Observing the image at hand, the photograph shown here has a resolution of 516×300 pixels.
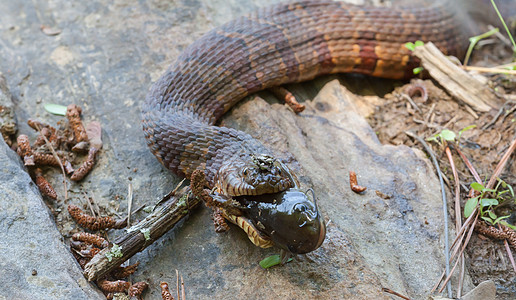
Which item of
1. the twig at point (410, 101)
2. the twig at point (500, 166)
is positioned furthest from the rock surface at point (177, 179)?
the twig at point (410, 101)

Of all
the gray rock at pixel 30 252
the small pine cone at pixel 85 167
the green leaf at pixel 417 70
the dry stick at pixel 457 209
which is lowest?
the small pine cone at pixel 85 167

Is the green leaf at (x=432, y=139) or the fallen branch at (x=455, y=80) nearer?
the green leaf at (x=432, y=139)

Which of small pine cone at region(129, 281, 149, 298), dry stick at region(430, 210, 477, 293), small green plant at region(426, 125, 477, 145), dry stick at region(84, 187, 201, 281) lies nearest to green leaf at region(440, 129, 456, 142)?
small green plant at region(426, 125, 477, 145)

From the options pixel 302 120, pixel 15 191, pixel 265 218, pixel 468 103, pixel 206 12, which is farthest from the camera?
pixel 206 12

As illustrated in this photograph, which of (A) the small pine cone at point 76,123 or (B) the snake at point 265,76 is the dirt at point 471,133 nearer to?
(B) the snake at point 265,76

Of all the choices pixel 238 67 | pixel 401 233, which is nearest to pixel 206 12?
pixel 238 67

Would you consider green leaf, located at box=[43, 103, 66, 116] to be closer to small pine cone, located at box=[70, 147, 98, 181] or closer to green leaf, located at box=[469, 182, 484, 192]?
small pine cone, located at box=[70, 147, 98, 181]

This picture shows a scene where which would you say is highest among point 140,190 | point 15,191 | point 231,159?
point 231,159

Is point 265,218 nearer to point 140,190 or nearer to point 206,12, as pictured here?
point 140,190
